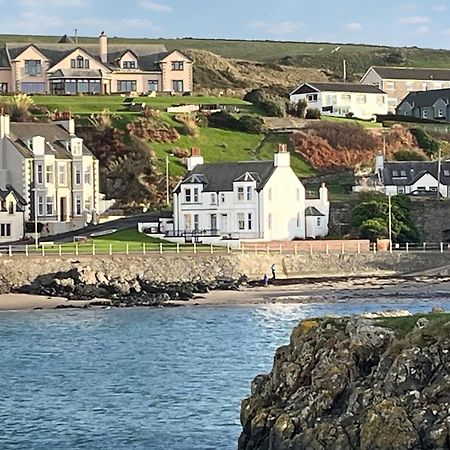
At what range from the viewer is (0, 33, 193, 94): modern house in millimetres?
106438

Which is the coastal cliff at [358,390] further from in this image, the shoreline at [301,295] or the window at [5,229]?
the window at [5,229]

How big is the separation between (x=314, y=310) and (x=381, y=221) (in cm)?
1999

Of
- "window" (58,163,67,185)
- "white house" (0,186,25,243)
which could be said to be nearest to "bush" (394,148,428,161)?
"window" (58,163,67,185)

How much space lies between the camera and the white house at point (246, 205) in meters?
71.9

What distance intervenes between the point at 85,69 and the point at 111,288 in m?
49.4

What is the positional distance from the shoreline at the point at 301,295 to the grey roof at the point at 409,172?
1908 cm

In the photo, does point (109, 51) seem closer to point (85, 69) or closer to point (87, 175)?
point (85, 69)

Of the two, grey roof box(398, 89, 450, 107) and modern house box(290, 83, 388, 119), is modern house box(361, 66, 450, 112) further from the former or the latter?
modern house box(290, 83, 388, 119)

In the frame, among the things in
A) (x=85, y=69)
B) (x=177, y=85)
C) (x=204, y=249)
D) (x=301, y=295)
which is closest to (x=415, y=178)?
(x=204, y=249)

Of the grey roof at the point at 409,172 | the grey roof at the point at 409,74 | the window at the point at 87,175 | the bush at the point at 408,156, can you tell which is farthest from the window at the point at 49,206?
the grey roof at the point at 409,74

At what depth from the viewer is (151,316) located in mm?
53844

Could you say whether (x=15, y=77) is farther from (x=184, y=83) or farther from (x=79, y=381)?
(x=79, y=381)

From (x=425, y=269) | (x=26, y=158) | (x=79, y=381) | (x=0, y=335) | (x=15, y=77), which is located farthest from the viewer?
(x=15, y=77)

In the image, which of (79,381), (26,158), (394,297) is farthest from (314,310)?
(26,158)
